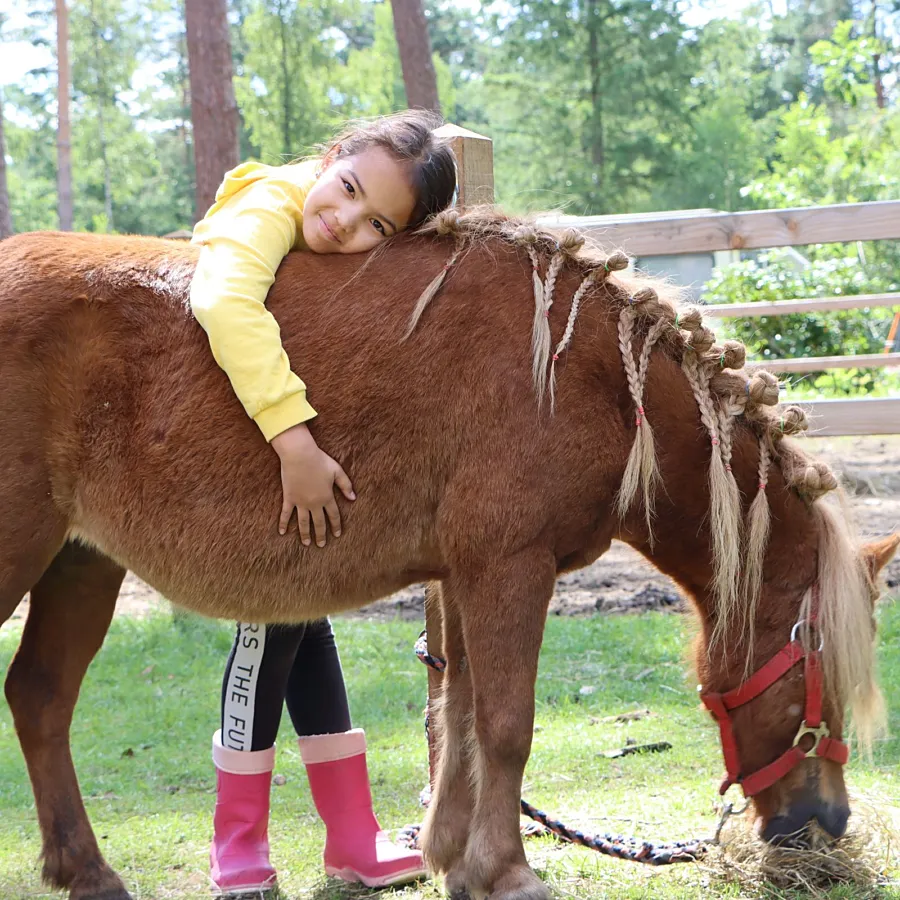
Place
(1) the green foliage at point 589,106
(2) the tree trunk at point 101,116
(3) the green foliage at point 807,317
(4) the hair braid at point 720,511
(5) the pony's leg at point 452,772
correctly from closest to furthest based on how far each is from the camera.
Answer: (4) the hair braid at point 720,511, (5) the pony's leg at point 452,772, (3) the green foliage at point 807,317, (1) the green foliage at point 589,106, (2) the tree trunk at point 101,116

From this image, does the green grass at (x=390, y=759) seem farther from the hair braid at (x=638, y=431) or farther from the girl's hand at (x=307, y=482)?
the girl's hand at (x=307, y=482)

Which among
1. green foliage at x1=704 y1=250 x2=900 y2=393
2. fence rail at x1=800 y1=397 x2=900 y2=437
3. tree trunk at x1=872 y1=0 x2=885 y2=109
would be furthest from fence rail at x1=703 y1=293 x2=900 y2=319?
tree trunk at x1=872 y1=0 x2=885 y2=109

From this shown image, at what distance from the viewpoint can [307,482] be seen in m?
2.43

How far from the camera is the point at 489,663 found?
97.4 inches

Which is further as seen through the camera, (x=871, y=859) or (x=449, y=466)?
(x=871, y=859)

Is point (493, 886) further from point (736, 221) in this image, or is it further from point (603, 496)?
point (736, 221)

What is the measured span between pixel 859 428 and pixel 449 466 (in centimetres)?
426

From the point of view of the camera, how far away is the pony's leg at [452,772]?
286 centimetres

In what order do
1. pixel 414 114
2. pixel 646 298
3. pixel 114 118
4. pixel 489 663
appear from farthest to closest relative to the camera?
pixel 114 118, pixel 414 114, pixel 646 298, pixel 489 663

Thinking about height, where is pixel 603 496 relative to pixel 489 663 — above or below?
→ above

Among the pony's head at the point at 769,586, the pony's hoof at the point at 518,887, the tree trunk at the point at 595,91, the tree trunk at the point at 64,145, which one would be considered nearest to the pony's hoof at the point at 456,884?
the pony's hoof at the point at 518,887

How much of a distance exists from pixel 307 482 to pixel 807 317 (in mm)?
10143

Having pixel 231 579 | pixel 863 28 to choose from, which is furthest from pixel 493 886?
pixel 863 28

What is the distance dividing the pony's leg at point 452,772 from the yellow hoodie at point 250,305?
2.46 feet
